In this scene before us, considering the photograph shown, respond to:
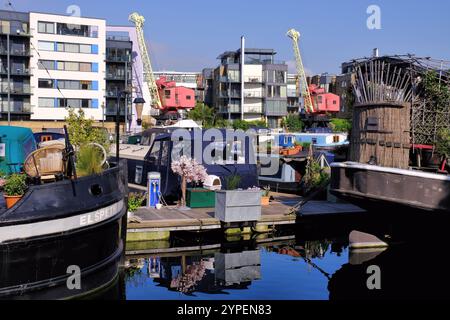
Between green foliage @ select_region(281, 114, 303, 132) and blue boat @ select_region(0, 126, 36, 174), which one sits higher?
green foliage @ select_region(281, 114, 303, 132)

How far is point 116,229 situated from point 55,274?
5.97ft

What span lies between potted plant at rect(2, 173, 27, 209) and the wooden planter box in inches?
292

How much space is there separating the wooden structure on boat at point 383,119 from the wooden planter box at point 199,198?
4.33 meters

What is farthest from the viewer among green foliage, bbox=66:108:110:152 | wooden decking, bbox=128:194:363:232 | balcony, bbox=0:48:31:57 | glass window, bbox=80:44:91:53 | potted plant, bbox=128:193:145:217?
glass window, bbox=80:44:91:53

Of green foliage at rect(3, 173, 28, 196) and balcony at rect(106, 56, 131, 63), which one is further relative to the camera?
balcony at rect(106, 56, 131, 63)

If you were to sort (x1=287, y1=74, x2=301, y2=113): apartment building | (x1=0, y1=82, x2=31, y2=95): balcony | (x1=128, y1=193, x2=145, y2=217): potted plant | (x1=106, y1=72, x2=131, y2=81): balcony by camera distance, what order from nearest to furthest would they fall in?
(x1=128, y1=193, x2=145, y2=217): potted plant
(x1=0, y1=82, x2=31, y2=95): balcony
(x1=106, y1=72, x2=131, y2=81): balcony
(x1=287, y1=74, x2=301, y2=113): apartment building

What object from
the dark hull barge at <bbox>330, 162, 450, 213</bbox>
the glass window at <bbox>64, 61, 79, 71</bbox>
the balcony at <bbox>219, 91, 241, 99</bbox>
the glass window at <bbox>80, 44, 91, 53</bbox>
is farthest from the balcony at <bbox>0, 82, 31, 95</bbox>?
the dark hull barge at <bbox>330, 162, 450, 213</bbox>

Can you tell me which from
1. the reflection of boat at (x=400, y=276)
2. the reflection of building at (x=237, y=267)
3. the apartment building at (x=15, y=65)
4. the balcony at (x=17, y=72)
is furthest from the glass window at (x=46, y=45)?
the reflection of boat at (x=400, y=276)

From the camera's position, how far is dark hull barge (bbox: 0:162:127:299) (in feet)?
27.1

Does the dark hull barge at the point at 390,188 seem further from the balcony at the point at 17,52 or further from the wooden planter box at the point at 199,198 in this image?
the balcony at the point at 17,52

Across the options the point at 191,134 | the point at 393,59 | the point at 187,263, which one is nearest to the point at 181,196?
the point at 191,134

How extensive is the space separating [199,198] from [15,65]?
5326 centimetres

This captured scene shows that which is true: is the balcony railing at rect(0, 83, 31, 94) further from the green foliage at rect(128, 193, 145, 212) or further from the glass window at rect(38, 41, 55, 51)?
the green foliage at rect(128, 193, 145, 212)

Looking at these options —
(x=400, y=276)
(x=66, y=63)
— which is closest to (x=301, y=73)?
(x=66, y=63)
